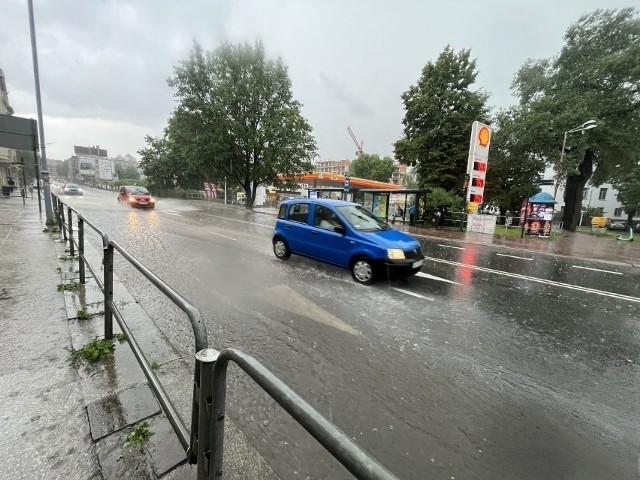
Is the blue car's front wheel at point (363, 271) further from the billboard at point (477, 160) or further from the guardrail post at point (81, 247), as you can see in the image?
the billboard at point (477, 160)

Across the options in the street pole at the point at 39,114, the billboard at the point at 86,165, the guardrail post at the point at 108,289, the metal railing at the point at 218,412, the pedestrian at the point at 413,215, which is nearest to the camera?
the metal railing at the point at 218,412

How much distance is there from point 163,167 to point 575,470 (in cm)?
5533

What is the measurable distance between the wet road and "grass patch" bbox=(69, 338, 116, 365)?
0.75 meters

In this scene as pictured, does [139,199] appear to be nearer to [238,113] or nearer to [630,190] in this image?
[238,113]

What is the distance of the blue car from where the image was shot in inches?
255

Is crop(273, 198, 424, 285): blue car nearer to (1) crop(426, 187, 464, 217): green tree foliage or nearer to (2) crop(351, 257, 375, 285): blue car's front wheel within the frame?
(2) crop(351, 257, 375, 285): blue car's front wheel

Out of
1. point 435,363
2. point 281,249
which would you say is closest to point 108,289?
point 435,363

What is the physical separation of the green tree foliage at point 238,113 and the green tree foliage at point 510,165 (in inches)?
679

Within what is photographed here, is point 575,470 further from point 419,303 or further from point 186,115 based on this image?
point 186,115

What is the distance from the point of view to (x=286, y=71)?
101 ft

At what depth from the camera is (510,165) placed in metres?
27.5

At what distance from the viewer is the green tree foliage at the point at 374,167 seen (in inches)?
2945

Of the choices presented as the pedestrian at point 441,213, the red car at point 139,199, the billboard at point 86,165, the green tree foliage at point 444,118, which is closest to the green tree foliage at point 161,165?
the red car at point 139,199

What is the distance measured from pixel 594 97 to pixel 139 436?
30.3 meters
